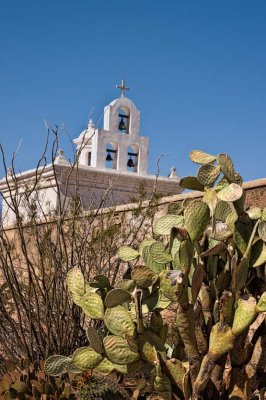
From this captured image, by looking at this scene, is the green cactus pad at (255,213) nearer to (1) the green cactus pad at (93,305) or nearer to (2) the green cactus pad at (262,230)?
(2) the green cactus pad at (262,230)

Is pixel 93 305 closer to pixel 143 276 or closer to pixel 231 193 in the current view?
pixel 143 276

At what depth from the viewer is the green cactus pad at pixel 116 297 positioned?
3.04 metres

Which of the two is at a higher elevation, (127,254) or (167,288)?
(127,254)

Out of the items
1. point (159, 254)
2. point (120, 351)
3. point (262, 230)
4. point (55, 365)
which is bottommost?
point (55, 365)

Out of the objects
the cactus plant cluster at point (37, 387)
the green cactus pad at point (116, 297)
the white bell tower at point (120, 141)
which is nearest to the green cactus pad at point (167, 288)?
the green cactus pad at point (116, 297)

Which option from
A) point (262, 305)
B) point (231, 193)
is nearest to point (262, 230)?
point (231, 193)

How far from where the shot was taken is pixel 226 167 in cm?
294

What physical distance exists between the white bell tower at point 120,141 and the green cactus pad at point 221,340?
477 inches

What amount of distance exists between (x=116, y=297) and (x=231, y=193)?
0.71 m

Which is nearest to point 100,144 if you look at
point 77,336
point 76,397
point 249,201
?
point 249,201

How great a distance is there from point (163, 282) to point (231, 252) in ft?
1.09

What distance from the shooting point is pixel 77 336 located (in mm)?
5070

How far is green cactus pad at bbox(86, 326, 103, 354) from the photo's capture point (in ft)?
10.3

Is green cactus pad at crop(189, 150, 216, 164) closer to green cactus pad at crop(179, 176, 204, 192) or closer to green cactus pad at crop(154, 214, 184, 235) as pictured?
green cactus pad at crop(179, 176, 204, 192)
